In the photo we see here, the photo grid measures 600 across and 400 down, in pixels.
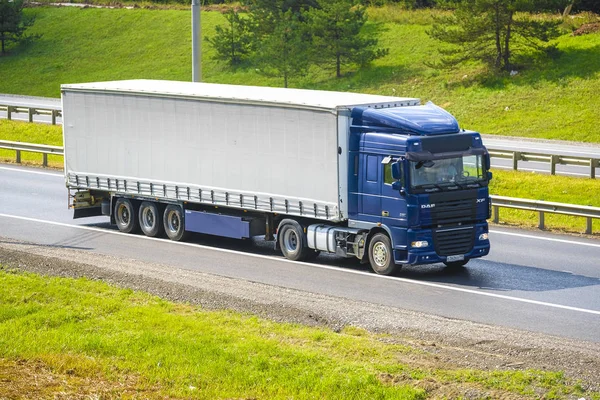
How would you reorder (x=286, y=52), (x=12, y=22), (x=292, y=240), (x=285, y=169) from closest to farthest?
1. (x=285, y=169)
2. (x=292, y=240)
3. (x=286, y=52)
4. (x=12, y=22)

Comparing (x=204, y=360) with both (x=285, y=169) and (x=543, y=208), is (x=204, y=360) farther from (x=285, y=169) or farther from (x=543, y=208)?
(x=543, y=208)

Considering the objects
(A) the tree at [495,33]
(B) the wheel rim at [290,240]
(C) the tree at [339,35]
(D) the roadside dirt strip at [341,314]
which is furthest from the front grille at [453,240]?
(C) the tree at [339,35]

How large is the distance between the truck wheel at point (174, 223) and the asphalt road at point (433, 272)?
249 millimetres

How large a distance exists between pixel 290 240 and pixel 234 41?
43.7m

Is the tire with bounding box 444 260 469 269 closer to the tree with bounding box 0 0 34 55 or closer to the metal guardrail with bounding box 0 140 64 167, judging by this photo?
the metal guardrail with bounding box 0 140 64 167

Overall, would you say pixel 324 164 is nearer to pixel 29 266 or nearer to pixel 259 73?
pixel 29 266

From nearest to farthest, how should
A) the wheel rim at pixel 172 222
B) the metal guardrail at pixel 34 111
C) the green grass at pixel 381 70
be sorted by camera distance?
the wheel rim at pixel 172 222 < the metal guardrail at pixel 34 111 < the green grass at pixel 381 70

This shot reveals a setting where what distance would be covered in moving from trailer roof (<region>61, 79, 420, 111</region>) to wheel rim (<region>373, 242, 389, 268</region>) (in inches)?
110

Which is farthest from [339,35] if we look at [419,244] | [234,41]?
[419,244]

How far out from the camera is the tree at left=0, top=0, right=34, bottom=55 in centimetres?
7350

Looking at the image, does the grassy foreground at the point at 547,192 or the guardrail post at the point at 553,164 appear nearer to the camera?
the grassy foreground at the point at 547,192

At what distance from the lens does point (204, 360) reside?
44.6ft

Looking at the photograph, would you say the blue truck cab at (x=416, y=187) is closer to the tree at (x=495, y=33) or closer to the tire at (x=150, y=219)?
the tire at (x=150, y=219)

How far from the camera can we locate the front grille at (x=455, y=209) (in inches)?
792
